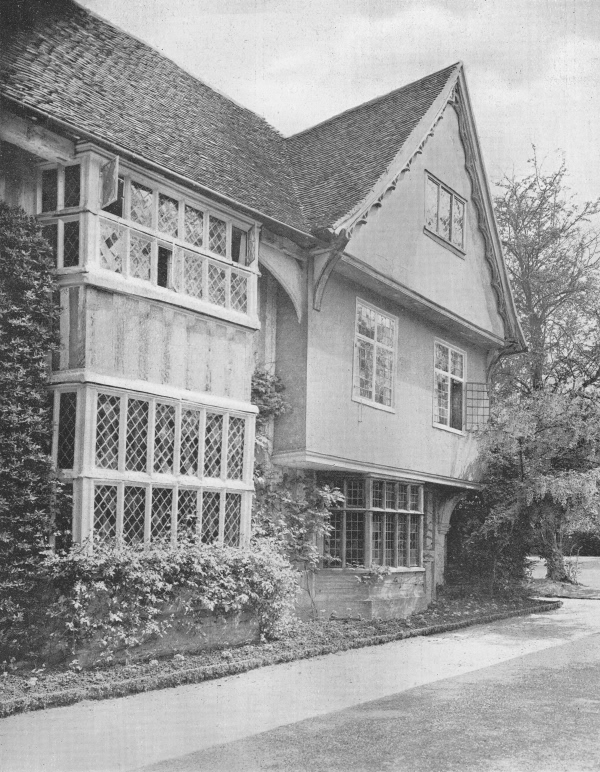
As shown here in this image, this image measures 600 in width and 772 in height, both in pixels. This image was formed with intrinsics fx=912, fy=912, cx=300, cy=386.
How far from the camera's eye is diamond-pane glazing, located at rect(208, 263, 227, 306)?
534 inches

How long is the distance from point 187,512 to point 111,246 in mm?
3779

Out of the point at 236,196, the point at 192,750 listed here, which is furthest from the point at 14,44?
the point at 192,750

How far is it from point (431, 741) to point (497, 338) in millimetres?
14811

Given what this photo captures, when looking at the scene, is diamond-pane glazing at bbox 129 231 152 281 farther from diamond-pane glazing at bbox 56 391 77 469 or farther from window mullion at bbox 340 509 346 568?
window mullion at bbox 340 509 346 568

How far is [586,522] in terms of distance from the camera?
1903cm

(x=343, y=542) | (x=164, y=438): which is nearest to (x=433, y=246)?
(x=343, y=542)

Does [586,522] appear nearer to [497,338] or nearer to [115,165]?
[497,338]

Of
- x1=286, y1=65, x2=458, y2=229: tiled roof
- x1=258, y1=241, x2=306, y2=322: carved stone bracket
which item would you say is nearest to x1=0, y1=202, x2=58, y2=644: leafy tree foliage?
x1=258, y1=241, x2=306, y2=322: carved stone bracket

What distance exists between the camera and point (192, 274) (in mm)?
13219

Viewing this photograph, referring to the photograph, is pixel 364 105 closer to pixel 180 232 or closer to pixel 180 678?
pixel 180 232

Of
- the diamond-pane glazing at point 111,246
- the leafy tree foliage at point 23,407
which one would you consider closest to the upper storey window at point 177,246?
the diamond-pane glazing at point 111,246

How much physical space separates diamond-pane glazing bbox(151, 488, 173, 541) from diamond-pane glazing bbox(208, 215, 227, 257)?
12.6ft

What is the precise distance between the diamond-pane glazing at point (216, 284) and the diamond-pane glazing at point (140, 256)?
4.21 feet

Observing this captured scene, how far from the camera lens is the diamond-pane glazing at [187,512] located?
41.2ft
